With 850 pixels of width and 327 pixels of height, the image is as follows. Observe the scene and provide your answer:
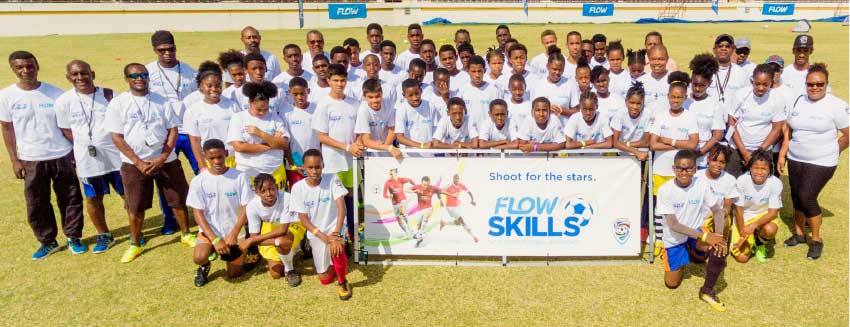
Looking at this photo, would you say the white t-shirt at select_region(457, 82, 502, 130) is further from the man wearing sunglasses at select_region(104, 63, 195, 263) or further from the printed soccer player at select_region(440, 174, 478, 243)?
the man wearing sunglasses at select_region(104, 63, 195, 263)

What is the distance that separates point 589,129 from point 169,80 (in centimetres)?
584

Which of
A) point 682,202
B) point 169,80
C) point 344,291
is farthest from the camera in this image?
point 169,80

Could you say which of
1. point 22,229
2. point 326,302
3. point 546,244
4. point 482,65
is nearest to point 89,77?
point 22,229

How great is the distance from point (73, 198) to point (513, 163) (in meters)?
5.72

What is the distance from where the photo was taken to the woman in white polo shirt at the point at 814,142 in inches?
245

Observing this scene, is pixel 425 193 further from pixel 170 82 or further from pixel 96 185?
pixel 96 185

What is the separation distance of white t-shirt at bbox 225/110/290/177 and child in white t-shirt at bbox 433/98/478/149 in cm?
194

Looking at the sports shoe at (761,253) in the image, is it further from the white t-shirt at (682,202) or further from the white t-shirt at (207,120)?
the white t-shirt at (207,120)

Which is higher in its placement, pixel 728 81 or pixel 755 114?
pixel 728 81

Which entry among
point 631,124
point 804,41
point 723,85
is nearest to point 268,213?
point 631,124

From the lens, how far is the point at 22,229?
7426 mm

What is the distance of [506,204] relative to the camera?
6.20 m

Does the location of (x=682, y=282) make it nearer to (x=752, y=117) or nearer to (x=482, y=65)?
(x=752, y=117)

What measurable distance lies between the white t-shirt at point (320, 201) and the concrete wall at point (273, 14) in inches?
1599
